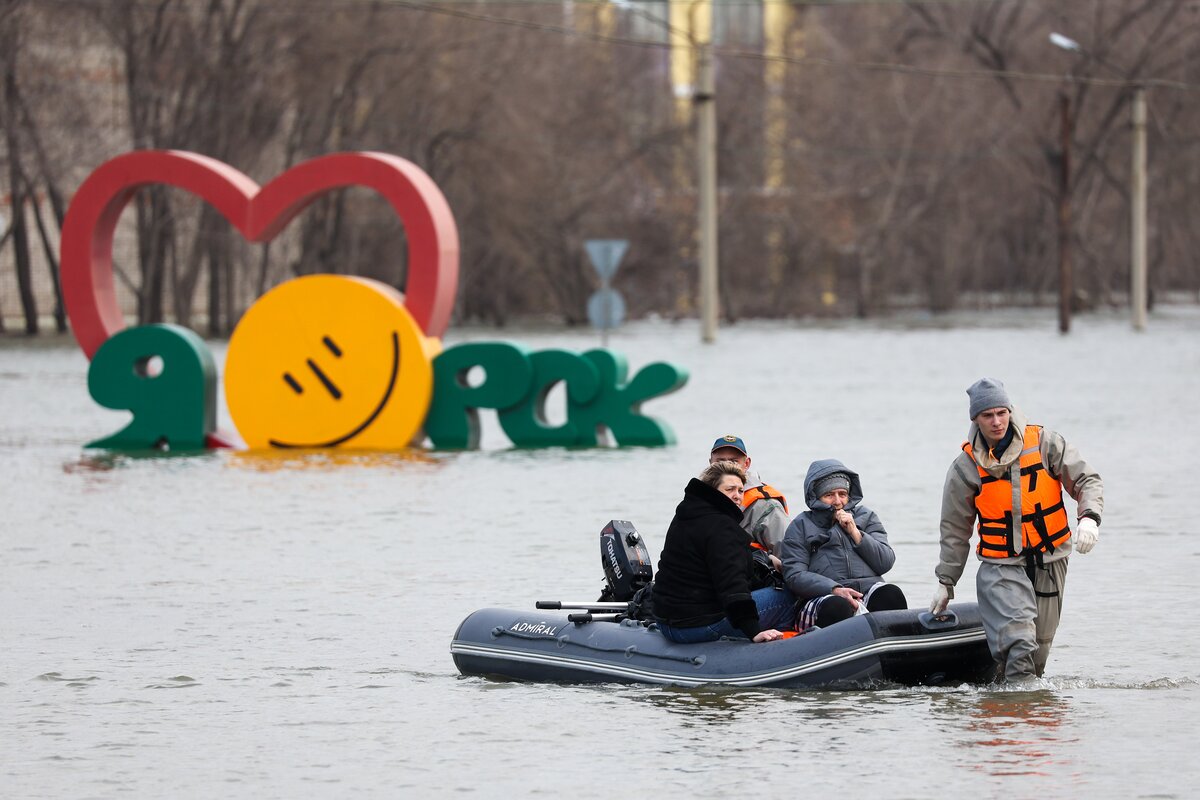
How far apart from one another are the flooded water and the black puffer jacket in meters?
0.38

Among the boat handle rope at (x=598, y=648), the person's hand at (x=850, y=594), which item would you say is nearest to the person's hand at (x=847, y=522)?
the person's hand at (x=850, y=594)

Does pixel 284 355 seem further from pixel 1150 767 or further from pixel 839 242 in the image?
pixel 839 242

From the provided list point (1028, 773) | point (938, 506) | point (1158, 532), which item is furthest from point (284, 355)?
point (1028, 773)

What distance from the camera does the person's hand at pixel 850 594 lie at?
1008 cm

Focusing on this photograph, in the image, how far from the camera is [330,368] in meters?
23.3

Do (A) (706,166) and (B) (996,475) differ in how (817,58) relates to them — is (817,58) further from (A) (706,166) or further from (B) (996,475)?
(B) (996,475)

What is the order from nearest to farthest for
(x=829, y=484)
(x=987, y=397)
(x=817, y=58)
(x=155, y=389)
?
(x=987, y=397) < (x=829, y=484) < (x=155, y=389) < (x=817, y=58)

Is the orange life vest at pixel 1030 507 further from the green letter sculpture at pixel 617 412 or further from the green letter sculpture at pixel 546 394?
the green letter sculpture at pixel 546 394

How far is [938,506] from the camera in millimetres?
17438

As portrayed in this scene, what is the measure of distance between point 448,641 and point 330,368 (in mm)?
12112

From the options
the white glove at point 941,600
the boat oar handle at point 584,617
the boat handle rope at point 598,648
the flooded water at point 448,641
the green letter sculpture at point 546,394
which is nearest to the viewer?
the flooded water at point 448,641

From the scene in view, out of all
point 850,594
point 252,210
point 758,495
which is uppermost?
point 252,210

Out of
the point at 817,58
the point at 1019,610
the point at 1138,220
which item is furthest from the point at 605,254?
the point at 817,58

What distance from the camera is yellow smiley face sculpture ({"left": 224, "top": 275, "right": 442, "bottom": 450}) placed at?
23188mm
